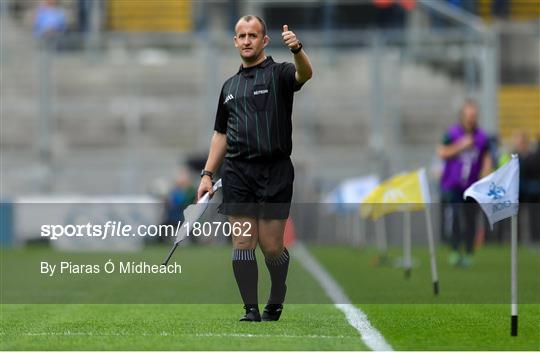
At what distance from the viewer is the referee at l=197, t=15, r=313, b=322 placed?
9.25 m

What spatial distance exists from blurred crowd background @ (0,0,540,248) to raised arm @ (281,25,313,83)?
53.0 feet

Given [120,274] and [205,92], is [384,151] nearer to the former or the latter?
[205,92]

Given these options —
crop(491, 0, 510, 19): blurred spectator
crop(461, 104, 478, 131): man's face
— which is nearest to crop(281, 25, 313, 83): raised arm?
crop(461, 104, 478, 131): man's face

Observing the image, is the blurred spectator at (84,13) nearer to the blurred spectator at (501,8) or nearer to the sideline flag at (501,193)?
the blurred spectator at (501,8)

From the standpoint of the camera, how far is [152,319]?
9773 mm

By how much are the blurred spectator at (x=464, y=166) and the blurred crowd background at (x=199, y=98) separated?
771 cm

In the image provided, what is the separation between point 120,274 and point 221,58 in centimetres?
1550

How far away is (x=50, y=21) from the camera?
1047 inches

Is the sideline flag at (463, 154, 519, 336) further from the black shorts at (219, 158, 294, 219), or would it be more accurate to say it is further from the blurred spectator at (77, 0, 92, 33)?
the blurred spectator at (77, 0, 92, 33)

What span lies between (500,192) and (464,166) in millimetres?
8319

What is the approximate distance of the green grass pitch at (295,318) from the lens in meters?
8.08

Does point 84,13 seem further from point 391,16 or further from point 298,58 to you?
point 298,58

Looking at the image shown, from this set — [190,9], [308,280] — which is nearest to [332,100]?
[190,9]

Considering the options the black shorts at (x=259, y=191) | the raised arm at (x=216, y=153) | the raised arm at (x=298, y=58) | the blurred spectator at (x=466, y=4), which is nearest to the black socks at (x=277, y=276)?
the black shorts at (x=259, y=191)
